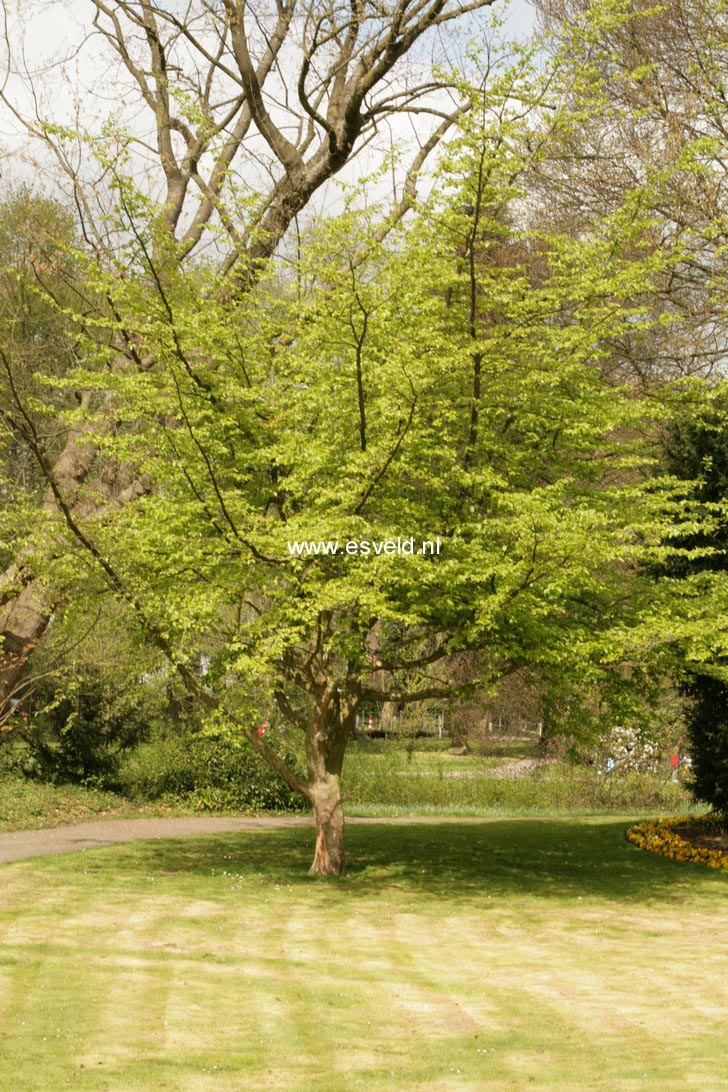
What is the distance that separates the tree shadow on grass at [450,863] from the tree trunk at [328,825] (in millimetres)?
187

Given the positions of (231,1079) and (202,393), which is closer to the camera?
(231,1079)

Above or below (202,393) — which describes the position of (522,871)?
below

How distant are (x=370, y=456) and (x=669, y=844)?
816 centimetres

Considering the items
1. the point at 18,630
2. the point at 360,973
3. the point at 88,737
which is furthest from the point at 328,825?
the point at 88,737

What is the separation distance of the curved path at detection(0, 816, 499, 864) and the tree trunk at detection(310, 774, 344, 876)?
3514 mm

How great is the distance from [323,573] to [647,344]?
30.7 feet

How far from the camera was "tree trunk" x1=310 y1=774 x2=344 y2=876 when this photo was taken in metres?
12.3

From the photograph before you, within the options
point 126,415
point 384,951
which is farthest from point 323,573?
point 384,951

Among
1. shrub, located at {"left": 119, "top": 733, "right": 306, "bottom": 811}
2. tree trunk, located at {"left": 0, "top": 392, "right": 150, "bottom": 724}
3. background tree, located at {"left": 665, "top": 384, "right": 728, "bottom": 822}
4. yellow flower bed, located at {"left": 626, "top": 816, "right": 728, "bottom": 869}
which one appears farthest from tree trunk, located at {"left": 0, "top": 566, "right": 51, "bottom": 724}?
yellow flower bed, located at {"left": 626, "top": 816, "right": 728, "bottom": 869}

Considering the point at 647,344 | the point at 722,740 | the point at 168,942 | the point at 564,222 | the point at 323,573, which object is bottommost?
the point at 168,942

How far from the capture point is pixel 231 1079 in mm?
5445

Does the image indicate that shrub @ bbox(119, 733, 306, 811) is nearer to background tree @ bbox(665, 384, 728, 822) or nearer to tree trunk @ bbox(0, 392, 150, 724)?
tree trunk @ bbox(0, 392, 150, 724)

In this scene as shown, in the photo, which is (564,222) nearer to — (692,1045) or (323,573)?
(323,573)

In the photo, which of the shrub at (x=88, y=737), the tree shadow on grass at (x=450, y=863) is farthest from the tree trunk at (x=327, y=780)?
the shrub at (x=88, y=737)
